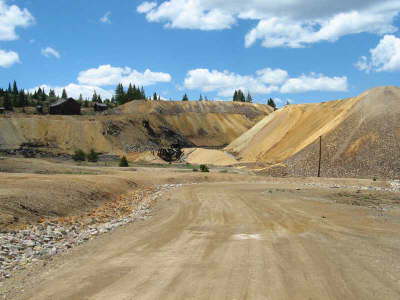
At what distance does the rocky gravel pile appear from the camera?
10852mm

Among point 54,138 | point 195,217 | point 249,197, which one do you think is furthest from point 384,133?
point 54,138

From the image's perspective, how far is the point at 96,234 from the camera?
47.4 ft

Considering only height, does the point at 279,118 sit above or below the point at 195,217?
above

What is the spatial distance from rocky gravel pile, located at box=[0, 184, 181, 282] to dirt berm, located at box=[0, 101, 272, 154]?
201 ft

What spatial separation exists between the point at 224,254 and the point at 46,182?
14.0 metres

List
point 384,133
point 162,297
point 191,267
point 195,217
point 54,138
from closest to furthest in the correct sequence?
point 162,297 < point 191,267 < point 195,217 < point 384,133 < point 54,138

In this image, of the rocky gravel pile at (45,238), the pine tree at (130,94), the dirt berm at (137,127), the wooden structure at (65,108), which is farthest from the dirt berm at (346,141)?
the pine tree at (130,94)

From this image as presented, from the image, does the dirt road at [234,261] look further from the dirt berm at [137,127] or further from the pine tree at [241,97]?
the pine tree at [241,97]

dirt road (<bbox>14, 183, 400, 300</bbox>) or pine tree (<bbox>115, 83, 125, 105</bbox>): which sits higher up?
pine tree (<bbox>115, 83, 125, 105</bbox>)

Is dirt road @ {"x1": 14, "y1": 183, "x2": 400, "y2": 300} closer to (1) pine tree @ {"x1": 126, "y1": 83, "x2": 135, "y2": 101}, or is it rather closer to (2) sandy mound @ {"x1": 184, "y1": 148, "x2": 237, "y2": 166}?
(2) sandy mound @ {"x1": 184, "y1": 148, "x2": 237, "y2": 166}

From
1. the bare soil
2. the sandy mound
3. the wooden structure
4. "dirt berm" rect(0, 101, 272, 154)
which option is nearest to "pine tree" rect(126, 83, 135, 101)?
"dirt berm" rect(0, 101, 272, 154)

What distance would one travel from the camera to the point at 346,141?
51344 mm

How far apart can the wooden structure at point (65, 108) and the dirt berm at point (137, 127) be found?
26.8 ft

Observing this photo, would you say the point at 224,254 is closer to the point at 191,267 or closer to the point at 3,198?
the point at 191,267
